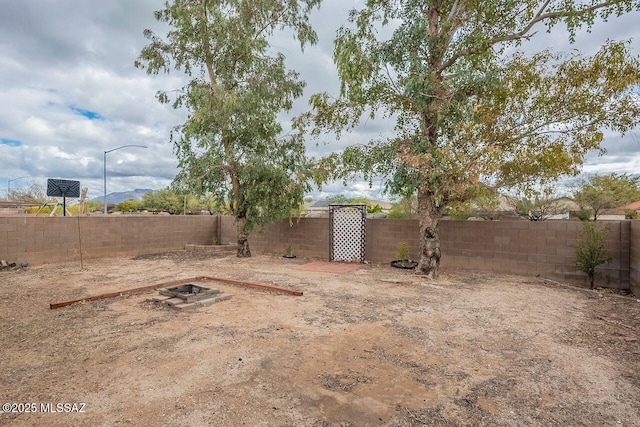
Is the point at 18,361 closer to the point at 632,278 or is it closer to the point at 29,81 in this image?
the point at 632,278

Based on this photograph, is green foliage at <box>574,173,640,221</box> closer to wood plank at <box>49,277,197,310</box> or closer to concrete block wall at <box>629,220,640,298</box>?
concrete block wall at <box>629,220,640,298</box>

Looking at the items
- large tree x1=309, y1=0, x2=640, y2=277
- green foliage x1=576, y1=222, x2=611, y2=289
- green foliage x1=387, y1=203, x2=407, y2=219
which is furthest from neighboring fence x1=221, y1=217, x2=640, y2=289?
green foliage x1=387, y1=203, x2=407, y2=219

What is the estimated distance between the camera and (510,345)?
3.51m

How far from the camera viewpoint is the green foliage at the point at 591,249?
6621 mm

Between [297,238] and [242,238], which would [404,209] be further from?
[242,238]

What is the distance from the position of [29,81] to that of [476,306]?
1271cm

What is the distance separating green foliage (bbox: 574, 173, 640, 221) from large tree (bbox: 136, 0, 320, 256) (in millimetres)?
17715

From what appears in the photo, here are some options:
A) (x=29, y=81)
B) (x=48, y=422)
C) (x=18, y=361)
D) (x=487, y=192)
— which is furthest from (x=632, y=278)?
(x=29, y=81)


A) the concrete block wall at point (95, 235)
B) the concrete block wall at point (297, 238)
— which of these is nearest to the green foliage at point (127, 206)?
the concrete block wall at point (95, 235)

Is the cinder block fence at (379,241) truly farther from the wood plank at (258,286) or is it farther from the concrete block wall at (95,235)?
the wood plank at (258,286)

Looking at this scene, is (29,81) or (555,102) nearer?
(555,102)

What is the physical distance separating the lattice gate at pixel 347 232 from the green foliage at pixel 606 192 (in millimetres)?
16494

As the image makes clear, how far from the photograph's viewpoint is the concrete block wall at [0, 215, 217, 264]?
325 inches

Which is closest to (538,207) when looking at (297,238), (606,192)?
(606,192)
